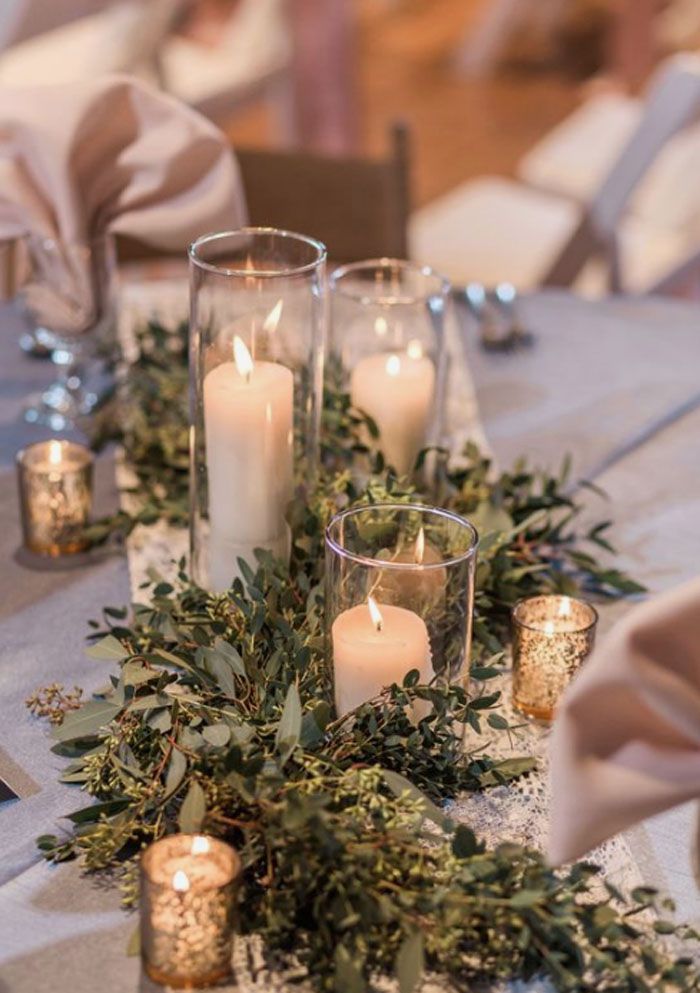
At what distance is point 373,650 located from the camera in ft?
2.83

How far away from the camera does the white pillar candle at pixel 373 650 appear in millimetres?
864

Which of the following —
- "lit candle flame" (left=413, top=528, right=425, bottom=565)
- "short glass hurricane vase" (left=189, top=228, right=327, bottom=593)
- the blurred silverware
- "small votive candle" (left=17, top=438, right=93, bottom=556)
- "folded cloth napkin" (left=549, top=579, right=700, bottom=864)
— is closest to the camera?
"folded cloth napkin" (left=549, top=579, right=700, bottom=864)

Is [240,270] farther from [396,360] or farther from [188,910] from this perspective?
[188,910]

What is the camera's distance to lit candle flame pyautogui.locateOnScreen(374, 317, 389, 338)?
4.22 feet

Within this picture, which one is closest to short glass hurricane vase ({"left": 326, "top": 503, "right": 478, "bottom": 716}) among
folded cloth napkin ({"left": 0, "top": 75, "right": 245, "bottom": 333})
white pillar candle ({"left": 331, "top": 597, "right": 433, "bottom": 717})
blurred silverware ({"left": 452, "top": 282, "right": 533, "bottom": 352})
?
white pillar candle ({"left": 331, "top": 597, "right": 433, "bottom": 717})

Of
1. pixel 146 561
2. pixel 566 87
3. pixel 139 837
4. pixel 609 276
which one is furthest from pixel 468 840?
pixel 566 87

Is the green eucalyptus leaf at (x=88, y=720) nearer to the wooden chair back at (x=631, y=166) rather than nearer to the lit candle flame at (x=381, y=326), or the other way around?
the lit candle flame at (x=381, y=326)

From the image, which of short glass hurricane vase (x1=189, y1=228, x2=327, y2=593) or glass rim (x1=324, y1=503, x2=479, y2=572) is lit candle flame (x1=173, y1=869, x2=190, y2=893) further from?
short glass hurricane vase (x1=189, y1=228, x2=327, y2=593)

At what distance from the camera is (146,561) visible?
1.19m

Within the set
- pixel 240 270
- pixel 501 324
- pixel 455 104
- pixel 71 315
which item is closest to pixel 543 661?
pixel 240 270

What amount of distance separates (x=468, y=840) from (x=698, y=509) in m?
0.66

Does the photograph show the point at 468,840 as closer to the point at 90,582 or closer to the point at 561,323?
the point at 90,582

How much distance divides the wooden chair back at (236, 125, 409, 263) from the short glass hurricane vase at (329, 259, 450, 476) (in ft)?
2.58

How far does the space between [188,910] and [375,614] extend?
24 cm
